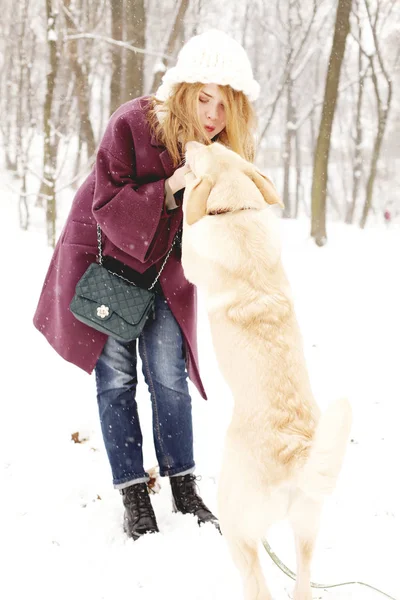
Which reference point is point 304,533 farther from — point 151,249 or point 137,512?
point 151,249

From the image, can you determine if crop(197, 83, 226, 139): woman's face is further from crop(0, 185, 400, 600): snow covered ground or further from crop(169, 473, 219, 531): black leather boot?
crop(0, 185, 400, 600): snow covered ground

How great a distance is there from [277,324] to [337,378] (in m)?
2.87

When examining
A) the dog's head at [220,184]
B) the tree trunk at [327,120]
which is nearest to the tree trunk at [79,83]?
the tree trunk at [327,120]

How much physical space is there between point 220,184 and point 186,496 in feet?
5.39

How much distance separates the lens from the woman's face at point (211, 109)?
2254mm

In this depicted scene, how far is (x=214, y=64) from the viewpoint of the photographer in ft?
7.16

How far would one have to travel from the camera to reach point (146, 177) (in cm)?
239

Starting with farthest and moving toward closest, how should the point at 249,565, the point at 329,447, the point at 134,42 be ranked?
the point at 134,42 → the point at 249,565 → the point at 329,447

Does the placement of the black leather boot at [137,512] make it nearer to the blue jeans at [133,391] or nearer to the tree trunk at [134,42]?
the blue jeans at [133,391]

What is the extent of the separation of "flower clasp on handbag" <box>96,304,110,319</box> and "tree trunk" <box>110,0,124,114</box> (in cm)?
717

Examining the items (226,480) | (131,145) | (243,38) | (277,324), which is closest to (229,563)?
(226,480)

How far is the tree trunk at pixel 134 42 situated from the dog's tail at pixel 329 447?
786 centimetres

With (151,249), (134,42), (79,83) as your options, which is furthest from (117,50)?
(151,249)

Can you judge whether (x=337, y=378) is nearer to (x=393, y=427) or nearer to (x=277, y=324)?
(x=393, y=427)
